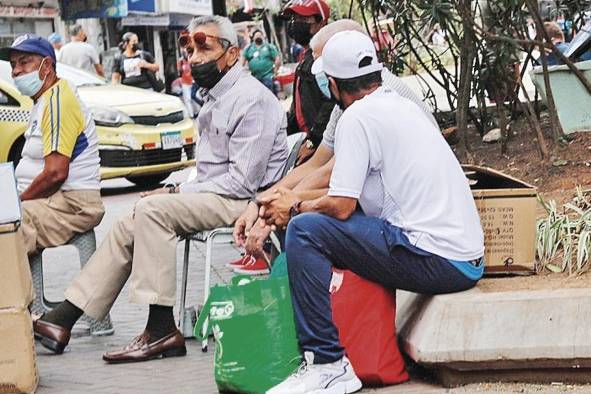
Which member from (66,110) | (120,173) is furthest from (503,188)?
(120,173)

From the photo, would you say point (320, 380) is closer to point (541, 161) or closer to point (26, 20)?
point (541, 161)

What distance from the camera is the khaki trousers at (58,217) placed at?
22.2ft

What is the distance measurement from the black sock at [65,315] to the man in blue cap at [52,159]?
0.53 metres

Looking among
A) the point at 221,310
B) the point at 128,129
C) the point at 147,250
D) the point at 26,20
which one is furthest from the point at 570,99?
the point at 26,20

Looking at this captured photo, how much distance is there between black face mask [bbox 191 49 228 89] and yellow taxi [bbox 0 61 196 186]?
21.4 ft

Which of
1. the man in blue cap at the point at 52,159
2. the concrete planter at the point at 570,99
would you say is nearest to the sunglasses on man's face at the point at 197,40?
the man in blue cap at the point at 52,159

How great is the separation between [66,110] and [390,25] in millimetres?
4857

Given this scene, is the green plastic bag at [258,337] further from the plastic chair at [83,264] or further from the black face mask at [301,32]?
the black face mask at [301,32]

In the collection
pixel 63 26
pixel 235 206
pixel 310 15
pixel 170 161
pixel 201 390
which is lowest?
pixel 63 26

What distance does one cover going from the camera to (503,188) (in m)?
5.82

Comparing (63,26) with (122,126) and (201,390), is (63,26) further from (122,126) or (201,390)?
(201,390)

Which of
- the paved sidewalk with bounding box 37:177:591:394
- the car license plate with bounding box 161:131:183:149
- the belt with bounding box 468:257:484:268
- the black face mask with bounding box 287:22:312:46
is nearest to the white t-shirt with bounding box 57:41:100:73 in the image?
the car license plate with bounding box 161:131:183:149

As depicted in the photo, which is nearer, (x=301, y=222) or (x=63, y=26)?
(x=301, y=222)

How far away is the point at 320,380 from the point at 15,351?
1297mm
